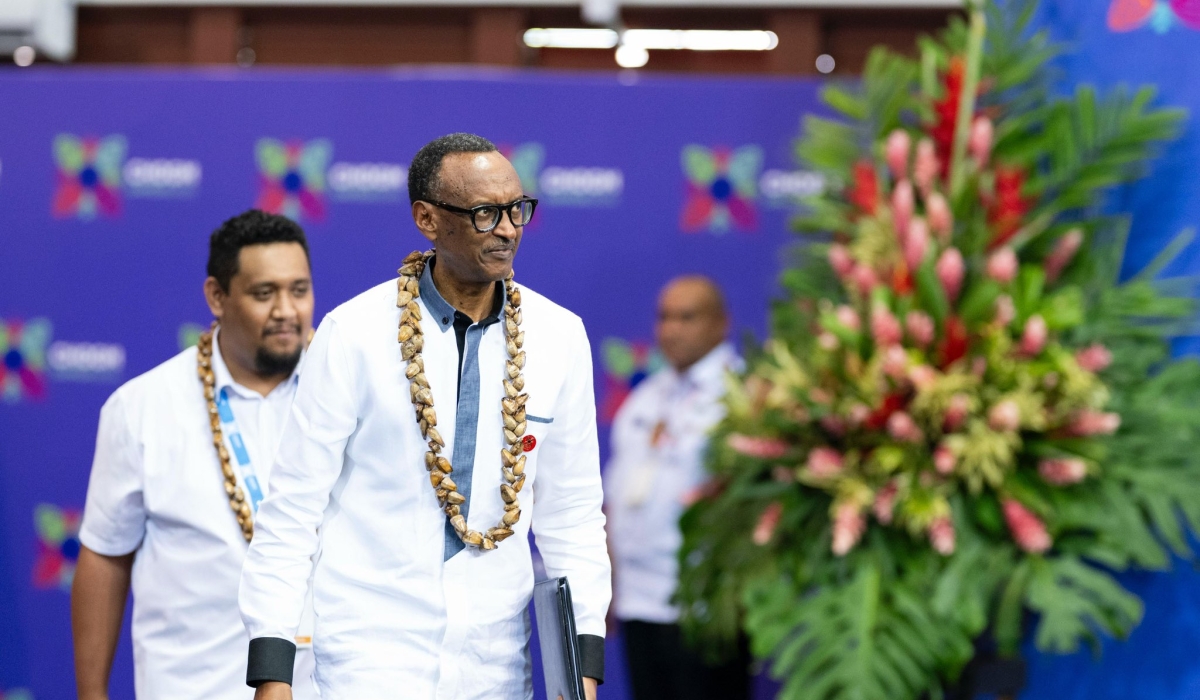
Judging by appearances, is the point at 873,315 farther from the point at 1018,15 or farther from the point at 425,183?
the point at 425,183

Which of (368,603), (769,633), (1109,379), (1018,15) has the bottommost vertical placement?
(769,633)

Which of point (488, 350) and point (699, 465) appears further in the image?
point (699, 465)

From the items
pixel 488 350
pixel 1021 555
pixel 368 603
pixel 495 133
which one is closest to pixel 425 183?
pixel 488 350

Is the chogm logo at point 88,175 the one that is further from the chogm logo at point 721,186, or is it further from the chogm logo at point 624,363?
the chogm logo at point 721,186

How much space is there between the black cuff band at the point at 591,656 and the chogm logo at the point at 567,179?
2916 mm

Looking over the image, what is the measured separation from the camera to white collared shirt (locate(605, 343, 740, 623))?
14.3ft

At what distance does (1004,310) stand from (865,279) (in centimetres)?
33

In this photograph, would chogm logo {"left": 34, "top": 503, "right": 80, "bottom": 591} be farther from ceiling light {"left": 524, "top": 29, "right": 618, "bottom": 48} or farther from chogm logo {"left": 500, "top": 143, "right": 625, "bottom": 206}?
ceiling light {"left": 524, "top": 29, "right": 618, "bottom": 48}

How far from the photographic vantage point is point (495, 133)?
4.96m

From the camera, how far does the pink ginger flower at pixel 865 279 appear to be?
3326 millimetres

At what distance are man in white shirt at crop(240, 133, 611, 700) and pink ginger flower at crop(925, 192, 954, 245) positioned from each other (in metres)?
1.49

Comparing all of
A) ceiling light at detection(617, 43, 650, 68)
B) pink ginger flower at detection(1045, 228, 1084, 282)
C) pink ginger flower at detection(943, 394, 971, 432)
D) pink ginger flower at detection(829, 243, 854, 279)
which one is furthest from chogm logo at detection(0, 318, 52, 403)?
pink ginger flower at detection(1045, 228, 1084, 282)

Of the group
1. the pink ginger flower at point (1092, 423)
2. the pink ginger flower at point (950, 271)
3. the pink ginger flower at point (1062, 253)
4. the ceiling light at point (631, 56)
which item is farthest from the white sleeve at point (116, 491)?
the ceiling light at point (631, 56)

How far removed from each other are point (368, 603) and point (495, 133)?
3096mm
